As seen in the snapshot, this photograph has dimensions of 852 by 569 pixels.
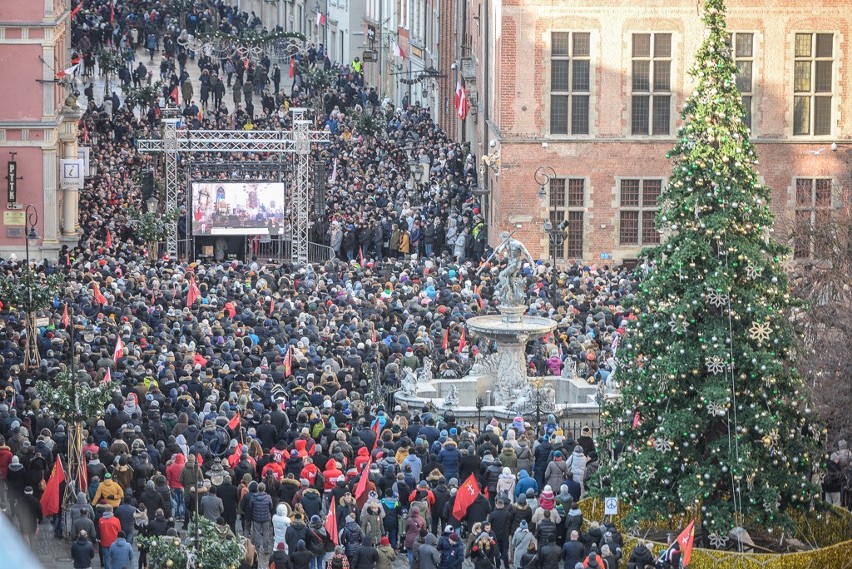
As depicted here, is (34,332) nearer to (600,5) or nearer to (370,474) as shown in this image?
(370,474)

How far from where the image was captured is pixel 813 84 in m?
58.2

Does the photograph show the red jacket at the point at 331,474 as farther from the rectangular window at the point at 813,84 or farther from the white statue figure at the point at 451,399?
the rectangular window at the point at 813,84

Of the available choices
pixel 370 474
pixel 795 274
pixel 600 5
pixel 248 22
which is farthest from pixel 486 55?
pixel 248 22

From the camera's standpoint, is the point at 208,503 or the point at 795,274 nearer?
the point at 208,503

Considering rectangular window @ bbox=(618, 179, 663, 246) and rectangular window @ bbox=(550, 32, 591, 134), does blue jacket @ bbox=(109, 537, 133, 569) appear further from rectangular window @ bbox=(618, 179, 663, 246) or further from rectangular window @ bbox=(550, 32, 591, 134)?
rectangular window @ bbox=(618, 179, 663, 246)

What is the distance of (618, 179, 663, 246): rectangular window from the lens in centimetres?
5862

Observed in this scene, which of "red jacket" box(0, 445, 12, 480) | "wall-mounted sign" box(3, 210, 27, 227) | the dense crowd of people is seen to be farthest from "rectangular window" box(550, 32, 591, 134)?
"red jacket" box(0, 445, 12, 480)

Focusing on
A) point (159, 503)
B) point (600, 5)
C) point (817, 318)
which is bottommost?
point (159, 503)

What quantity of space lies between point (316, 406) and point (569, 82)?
24322 millimetres

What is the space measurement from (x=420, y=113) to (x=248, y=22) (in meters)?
24.2

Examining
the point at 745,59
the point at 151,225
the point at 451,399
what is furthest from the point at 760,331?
the point at 151,225

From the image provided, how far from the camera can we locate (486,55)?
6300 centimetres

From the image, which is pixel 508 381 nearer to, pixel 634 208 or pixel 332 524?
pixel 332 524

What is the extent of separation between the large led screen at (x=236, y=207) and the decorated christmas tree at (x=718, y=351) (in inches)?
1240
